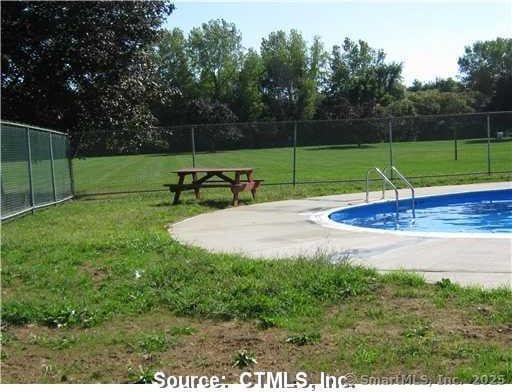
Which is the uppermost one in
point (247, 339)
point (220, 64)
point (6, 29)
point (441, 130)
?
point (220, 64)

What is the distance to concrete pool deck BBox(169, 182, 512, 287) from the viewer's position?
6.72m

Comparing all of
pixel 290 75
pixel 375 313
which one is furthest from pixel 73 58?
pixel 290 75

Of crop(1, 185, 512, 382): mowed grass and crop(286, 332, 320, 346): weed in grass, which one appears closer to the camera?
crop(1, 185, 512, 382): mowed grass

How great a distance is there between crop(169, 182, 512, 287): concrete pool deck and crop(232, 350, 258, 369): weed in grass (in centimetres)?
251

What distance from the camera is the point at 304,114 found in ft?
234

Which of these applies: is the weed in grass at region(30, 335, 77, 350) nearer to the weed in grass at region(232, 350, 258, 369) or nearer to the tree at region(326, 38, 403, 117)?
the weed in grass at region(232, 350, 258, 369)

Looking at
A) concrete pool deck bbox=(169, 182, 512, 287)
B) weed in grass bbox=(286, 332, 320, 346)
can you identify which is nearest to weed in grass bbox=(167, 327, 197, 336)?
weed in grass bbox=(286, 332, 320, 346)

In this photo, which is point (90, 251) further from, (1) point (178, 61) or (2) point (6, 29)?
(1) point (178, 61)

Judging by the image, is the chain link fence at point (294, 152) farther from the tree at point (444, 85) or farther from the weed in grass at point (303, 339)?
the tree at point (444, 85)

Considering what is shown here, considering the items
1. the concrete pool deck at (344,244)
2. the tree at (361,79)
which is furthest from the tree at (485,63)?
the concrete pool deck at (344,244)

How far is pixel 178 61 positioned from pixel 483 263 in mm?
66764

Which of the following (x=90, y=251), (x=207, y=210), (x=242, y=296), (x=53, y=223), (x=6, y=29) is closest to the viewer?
(x=242, y=296)

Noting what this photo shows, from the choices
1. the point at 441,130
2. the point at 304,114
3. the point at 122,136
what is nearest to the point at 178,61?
the point at 304,114

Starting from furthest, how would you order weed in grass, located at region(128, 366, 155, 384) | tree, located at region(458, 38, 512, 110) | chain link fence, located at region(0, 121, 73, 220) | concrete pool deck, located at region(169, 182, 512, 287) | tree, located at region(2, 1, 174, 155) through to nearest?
tree, located at region(458, 38, 512, 110) < tree, located at region(2, 1, 174, 155) < chain link fence, located at region(0, 121, 73, 220) < concrete pool deck, located at region(169, 182, 512, 287) < weed in grass, located at region(128, 366, 155, 384)
